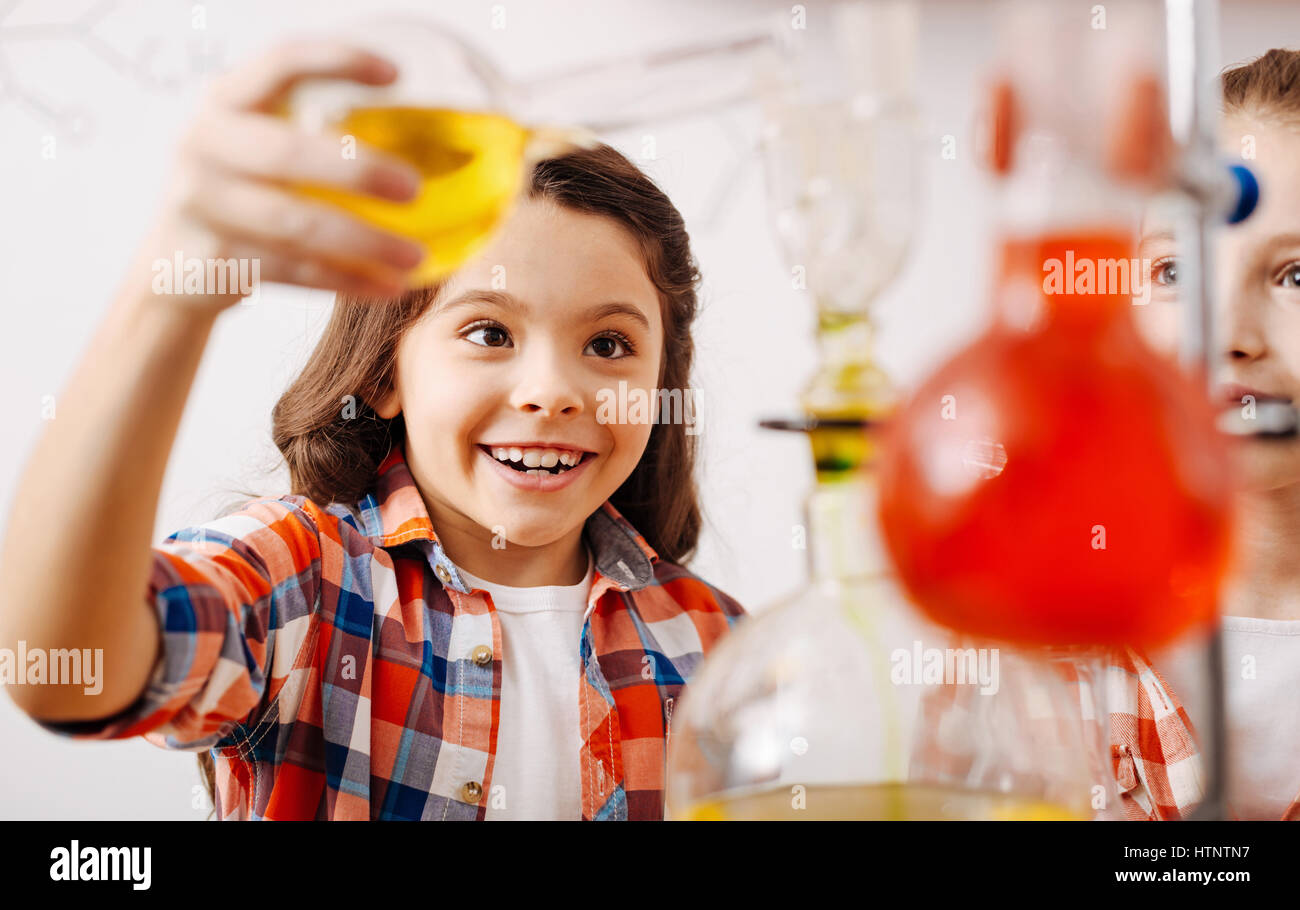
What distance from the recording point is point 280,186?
33cm

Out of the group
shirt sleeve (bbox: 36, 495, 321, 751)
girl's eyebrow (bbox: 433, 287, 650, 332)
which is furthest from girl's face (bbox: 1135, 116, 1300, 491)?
shirt sleeve (bbox: 36, 495, 321, 751)

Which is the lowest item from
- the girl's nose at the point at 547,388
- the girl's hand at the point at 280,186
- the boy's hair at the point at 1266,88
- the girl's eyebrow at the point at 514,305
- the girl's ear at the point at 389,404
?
the girl's hand at the point at 280,186

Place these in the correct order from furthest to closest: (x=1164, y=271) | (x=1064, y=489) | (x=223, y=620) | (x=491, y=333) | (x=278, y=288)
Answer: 1. (x=278, y=288)
2. (x=491, y=333)
3. (x=1164, y=271)
4. (x=223, y=620)
5. (x=1064, y=489)

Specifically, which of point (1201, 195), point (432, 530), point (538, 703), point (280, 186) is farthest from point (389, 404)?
point (1201, 195)

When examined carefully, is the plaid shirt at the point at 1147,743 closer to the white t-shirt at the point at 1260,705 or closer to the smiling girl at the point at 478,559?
the white t-shirt at the point at 1260,705

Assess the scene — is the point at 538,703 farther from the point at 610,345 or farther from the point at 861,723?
the point at 861,723

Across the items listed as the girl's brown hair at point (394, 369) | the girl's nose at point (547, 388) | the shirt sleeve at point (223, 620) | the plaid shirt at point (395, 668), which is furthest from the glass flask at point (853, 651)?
the girl's brown hair at point (394, 369)

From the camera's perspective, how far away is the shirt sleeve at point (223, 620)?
1.87 feet

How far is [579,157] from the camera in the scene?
107 centimetres

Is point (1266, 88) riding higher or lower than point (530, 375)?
higher

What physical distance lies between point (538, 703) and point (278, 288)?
81cm

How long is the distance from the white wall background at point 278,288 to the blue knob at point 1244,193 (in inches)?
47.2

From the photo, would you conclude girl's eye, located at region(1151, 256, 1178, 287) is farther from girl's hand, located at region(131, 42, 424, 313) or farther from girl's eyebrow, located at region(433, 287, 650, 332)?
girl's hand, located at region(131, 42, 424, 313)
